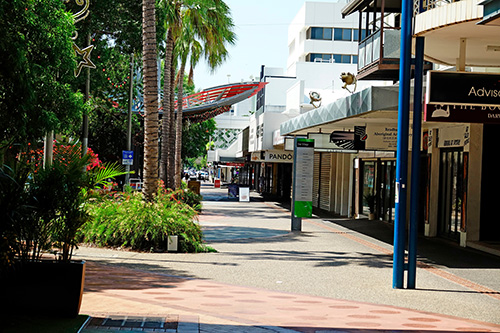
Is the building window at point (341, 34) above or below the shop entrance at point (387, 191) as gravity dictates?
above

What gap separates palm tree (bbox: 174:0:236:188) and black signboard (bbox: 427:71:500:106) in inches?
764

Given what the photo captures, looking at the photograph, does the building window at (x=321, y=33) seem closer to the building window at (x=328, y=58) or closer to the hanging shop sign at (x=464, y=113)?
the building window at (x=328, y=58)

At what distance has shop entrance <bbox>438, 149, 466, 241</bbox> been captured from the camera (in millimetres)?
18594

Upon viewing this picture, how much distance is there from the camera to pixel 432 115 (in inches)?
417

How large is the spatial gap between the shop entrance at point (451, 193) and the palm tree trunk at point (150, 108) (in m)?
8.26

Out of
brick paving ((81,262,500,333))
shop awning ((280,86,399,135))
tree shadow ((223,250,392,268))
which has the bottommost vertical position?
tree shadow ((223,250,392,268))

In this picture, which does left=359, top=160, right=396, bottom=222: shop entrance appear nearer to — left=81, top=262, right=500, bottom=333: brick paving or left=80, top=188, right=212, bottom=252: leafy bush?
left=80, top=188, right=212, bottom=252: leafy bush

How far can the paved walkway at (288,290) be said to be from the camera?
7.73 metres

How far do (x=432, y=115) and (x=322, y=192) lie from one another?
27432mm

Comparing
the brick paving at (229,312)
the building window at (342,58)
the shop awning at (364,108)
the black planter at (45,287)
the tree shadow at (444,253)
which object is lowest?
the tree shadow at (444,253)

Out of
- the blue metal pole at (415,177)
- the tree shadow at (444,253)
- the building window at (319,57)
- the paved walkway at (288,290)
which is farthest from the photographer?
the building window at (319,57)

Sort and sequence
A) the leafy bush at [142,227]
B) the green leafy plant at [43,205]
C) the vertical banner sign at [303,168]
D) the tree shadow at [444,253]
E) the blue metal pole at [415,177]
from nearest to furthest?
the green leafy plant at [43,205] → the blue metal pole at [415,177] → the tree shadow at [444,253] → the leafy bush at [142,227] → the vertical banner sign at [303,168]

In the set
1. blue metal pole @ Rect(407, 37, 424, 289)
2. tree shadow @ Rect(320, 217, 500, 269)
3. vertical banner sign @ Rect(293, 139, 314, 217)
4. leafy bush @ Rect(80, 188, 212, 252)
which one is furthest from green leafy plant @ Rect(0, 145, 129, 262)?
vertical banner sign @ Rect(293, 139, 314, 217)

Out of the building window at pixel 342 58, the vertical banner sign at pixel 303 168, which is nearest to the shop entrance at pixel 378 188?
the vertical banner sign at pixel 303 168
